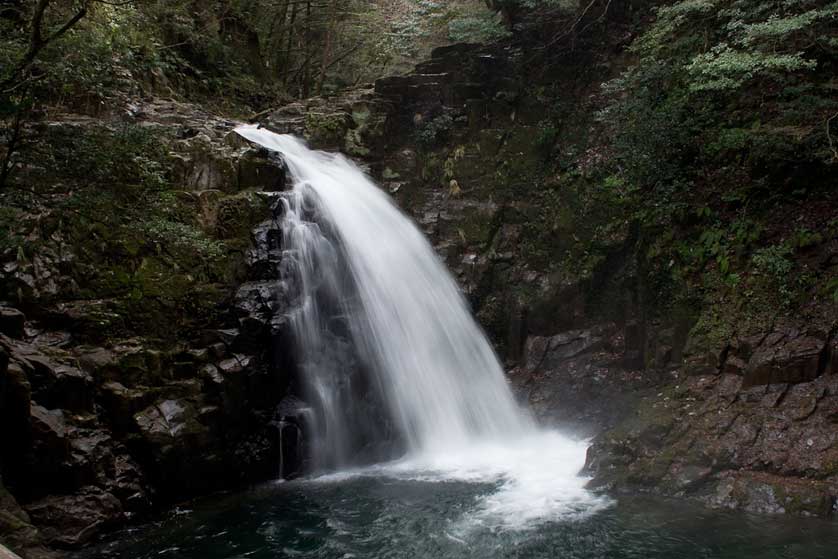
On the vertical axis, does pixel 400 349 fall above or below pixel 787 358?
above

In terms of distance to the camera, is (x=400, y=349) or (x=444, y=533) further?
(x=400, y=349)

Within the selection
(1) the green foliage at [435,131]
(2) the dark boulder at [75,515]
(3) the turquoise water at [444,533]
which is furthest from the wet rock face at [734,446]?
(1) the green foliage at [435,131]

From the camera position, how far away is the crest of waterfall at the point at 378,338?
9844 millimetres

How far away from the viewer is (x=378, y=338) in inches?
420

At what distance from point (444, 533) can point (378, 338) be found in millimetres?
4440

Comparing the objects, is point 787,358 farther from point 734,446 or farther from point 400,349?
point 400,349

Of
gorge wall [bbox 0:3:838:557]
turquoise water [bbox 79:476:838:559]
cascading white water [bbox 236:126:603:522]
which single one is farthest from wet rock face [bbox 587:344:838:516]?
cascading white water [bbox 236:126:603:522]

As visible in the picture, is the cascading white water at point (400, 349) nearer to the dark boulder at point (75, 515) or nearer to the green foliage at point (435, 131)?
the green foliage at point (435, 131)

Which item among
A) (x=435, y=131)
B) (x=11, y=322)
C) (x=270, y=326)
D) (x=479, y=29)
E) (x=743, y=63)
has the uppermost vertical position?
(x=479, y=29)

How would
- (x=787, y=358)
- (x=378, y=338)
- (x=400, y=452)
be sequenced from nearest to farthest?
(x=787, y=358) < (x=400, y=452) < (x=378, y=338)

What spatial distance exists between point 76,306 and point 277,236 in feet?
11.0

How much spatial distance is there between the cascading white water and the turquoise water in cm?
133

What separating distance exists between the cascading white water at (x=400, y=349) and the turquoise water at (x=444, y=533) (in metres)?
1.33

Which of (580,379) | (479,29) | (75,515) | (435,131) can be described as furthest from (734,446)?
(479,29)
